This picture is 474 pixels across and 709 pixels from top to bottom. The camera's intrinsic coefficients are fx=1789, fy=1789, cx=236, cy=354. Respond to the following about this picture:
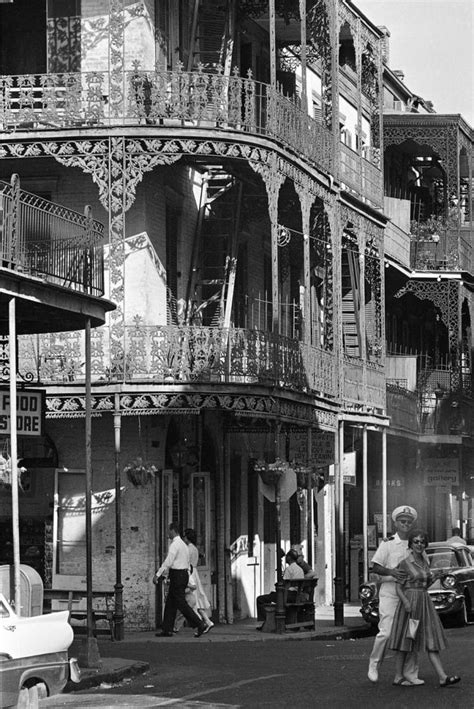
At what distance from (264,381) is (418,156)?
20120mm

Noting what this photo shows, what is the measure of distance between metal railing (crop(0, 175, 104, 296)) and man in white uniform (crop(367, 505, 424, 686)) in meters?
4.59

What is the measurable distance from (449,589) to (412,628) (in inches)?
480

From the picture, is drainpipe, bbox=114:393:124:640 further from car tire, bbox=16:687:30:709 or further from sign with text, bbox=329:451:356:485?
car tire, bbox=16:687:30:709

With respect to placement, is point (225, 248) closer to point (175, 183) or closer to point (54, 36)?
point (175, 183)

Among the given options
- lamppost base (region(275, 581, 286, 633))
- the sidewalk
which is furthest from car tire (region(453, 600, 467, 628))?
lamppost base (region(275, 581, 286, 633))

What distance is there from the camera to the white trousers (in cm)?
1642

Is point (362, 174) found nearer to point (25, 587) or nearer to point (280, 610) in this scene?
point (280, 610)

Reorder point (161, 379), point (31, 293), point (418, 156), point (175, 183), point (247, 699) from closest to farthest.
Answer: point (247, 699), point (31, 293), point (161, 379), point (175, 183), point (418, 156)

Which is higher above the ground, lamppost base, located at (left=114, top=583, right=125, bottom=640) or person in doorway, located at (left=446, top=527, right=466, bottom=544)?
person in doorway, located at (left=446, top=527, right=466, bottom=544)

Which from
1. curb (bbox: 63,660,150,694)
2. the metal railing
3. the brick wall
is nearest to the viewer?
curb (bbox: 63,660,150,694)

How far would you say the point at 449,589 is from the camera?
28.2 m

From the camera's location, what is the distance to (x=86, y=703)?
52.5 ft

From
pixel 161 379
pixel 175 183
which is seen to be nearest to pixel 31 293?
pixel 161 379

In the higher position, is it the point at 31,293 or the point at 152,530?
the point at 31,293
